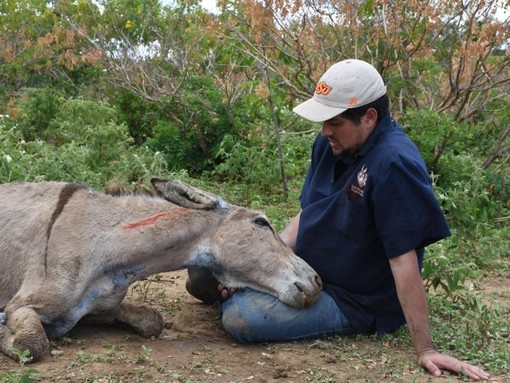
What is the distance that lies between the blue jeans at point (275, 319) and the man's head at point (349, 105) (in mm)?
946

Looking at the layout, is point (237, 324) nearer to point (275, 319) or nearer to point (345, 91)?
point (275, 319)

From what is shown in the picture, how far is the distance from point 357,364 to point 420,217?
2.82 ft

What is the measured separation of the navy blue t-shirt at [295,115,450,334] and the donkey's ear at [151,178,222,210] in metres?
0.59

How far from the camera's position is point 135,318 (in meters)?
4.55

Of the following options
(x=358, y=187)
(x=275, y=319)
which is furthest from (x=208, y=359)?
(x=358, y=187)

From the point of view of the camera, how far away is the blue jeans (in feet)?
14.7

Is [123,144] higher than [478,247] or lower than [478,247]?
higher

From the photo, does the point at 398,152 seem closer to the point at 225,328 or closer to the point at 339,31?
the point at 225,328

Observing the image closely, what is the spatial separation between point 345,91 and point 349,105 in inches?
3.1

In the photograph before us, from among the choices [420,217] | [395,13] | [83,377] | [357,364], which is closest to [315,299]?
[357,364]

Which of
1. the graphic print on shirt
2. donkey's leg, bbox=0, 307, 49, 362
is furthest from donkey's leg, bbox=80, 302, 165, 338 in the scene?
the graphic print on shirt

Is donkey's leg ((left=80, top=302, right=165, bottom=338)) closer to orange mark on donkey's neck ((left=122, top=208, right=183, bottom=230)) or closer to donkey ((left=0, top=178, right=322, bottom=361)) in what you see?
donkey ((left=0, top=178, right=322, bottom=361))

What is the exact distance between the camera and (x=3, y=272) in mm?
4449

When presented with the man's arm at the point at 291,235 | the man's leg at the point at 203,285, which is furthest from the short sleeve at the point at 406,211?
the man's leg at the point at 203,285
